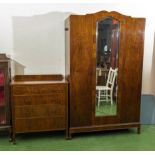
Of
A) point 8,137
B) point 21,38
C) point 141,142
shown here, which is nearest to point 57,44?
point 21,38

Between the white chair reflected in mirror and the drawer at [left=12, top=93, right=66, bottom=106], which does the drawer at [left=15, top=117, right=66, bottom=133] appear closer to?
the drawer at [left=12, top=93, right=66, bottom=106]

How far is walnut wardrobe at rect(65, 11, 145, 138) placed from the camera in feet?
9.96

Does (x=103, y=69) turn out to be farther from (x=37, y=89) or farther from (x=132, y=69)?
(x=37, y=89)

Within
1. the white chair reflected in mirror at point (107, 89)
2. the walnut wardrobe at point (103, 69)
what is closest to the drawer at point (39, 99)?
the walnut wardrobe at point (103, 69)

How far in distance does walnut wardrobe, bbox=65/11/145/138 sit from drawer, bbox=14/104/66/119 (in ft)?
0.52

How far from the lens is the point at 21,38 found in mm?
3373

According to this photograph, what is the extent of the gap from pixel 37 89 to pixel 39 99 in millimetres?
140

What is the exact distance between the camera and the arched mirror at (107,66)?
310 cm

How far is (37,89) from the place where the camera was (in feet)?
9.96

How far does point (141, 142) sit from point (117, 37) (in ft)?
4.88

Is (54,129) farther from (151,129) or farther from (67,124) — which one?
(151,129)

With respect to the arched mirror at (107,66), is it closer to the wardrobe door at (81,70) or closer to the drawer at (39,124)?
the wardrobe door at (81,70)

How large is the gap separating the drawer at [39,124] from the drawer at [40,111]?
0.06 m

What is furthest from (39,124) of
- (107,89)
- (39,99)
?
(107,89)
